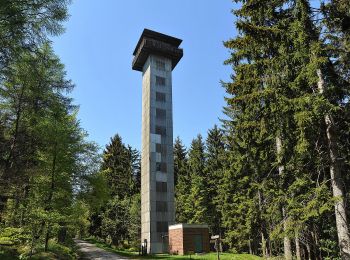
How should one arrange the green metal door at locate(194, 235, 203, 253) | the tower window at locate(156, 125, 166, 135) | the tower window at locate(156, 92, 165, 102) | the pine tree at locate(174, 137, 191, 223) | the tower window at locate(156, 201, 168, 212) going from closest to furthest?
the green metal door at locate(194, 235, 203, 253) → the tower window at locate(156, 201, 168, 212) → the tower window at locate(156, 125, 166, 135) → the tower window at locate(156, 92, 165, 102) → the pine tree at locate(174, 137, 191, 223)

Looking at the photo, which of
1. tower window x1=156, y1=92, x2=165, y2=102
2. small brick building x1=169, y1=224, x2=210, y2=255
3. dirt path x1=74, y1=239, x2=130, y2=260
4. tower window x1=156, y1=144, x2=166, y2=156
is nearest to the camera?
dirt path x1=74, y1=239, x2=130, y2=260

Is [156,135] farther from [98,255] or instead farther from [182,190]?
[98,255]

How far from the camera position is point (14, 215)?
17312 mm

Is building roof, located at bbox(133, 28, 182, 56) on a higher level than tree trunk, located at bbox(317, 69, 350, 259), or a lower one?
higher

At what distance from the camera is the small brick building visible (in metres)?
31.2

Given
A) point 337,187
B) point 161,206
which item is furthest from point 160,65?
point 337,187

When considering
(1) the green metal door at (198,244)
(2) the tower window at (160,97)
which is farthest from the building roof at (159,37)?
(1) the green metal door at (198,244)

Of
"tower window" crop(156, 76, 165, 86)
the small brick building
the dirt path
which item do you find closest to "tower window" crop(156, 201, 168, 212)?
the small brick building

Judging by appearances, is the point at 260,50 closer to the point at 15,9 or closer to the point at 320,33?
the point at 320,33

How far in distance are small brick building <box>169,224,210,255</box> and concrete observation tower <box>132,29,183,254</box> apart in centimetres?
343

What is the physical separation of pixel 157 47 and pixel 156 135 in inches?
434

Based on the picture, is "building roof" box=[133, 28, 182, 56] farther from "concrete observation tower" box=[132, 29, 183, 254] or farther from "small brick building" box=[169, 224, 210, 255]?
"small brick building" box=[169, 224, 210, 255]

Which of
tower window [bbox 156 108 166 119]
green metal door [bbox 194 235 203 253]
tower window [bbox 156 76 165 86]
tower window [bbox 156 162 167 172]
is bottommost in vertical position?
green metal door [bbox 194 235 203 253]

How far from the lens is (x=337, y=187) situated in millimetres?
10039
